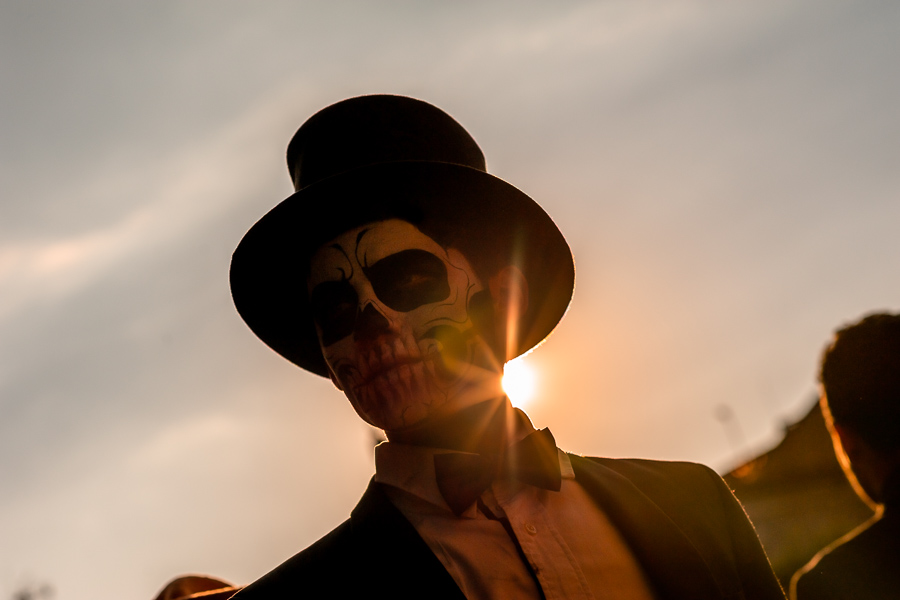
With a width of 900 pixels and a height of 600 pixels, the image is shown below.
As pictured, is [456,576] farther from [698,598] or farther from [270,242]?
[270,242]

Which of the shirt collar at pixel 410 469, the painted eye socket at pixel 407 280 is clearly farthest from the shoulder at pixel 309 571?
the painted eye socket at pixel 407 280

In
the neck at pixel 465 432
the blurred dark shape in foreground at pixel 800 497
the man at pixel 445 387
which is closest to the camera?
the man at pixel 445 387

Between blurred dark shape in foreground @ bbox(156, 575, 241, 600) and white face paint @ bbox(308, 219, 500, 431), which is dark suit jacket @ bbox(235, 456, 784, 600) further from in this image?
blurred dark shape in foreground @ bbox(156, 575, 241, 600)

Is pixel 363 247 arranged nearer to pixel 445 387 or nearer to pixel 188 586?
pixel 445 387

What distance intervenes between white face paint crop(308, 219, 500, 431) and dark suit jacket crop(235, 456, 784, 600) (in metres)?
0.38

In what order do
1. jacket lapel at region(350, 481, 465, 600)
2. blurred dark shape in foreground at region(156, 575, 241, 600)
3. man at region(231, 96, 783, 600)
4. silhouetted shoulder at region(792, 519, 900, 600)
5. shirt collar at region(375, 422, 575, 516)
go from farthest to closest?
blurred dark shape in foreground at region(156, 575, 241, 600) < silhouetted shoulder at region(792, 519, 900, 600) < shirt collar at region(375, 422, 575, 516) < man at region(231, 96, 783, 600) < jacket lapel at region(350, 481, 465, 600)

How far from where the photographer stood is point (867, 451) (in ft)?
10.7

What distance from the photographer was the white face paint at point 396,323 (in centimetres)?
249

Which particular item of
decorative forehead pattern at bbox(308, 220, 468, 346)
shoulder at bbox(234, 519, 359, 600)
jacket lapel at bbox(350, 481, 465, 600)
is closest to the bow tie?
jacket lapel at bbox(350, 481, 465, 600)

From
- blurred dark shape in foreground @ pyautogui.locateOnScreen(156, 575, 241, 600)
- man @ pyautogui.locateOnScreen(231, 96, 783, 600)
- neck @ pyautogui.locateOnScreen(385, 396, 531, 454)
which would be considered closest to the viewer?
man @ pyautogui.locateOnScreen(231, 96, 783, 600)

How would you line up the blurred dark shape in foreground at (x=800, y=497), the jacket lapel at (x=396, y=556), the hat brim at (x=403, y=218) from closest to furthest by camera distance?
1. the jacket lapel at (x=396, y=556)
2. the hat brim at (x=403, y=218)
3. the blurred dark shape in foreground at (x=800, y=497)

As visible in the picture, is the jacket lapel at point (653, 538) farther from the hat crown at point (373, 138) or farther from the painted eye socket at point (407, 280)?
the hat crown at point (373, 138)

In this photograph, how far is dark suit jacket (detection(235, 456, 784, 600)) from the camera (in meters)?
2.26

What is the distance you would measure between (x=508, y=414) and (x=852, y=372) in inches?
70.8
